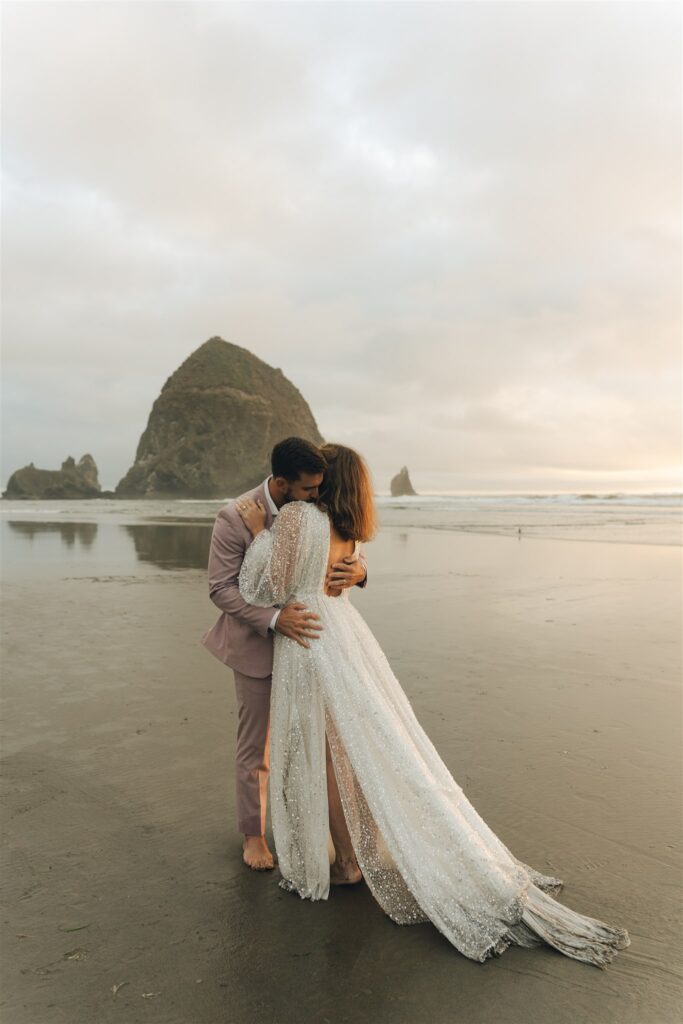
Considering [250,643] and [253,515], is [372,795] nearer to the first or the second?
[250,643]

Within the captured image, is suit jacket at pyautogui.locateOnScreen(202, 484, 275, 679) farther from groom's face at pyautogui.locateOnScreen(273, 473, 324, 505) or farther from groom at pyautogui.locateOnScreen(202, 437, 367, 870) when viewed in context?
groom's face at pyautogui.locateOnScreen(273, 473, 324, 505)

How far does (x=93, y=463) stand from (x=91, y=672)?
11278 cm

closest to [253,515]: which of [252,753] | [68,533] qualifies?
[252,753]

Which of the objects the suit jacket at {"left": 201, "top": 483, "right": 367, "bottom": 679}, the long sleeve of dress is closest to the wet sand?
the suit jacket at {"left": 201, "top": 483, "right": 367, "bottom": 679}

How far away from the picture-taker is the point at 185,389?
344 feet

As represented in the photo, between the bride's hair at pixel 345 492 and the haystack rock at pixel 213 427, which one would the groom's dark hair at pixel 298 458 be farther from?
the haystack rock at pixel 213 427

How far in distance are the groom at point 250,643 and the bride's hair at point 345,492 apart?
8 centimetres

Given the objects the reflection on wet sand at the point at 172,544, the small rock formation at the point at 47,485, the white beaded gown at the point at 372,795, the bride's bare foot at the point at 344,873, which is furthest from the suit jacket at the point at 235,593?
the small rock formation at the point at 47,485

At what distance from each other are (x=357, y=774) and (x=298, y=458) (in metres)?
1.43

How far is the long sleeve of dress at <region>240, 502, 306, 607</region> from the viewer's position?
3072 mm

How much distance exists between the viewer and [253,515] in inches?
130

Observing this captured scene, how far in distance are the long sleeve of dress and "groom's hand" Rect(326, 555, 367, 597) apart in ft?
0.59

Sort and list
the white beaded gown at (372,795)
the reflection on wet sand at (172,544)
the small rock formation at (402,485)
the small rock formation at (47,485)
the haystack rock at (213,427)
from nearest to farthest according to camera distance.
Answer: the white beaded gown at (372,795)
the reflection on wet sand at (172,544)
the small rock formation at (47,485)
the haystack rock at (213,427)
the small rock formation at (402,485)

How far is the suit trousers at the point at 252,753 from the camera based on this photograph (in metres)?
3.32
